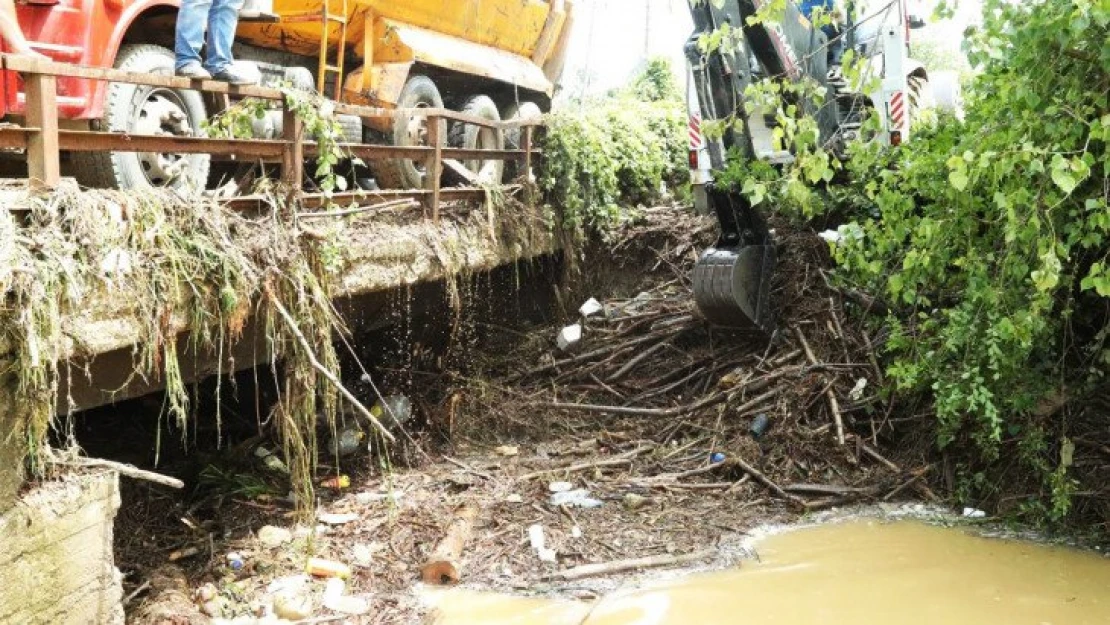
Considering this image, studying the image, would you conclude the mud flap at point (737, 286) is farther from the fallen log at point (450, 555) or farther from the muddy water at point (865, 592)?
the fallen log at point (450, 555)

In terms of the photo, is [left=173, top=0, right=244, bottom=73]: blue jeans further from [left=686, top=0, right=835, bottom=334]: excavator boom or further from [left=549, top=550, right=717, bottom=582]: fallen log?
[left=549, top=550, right=717, bottom=582]: fallen log

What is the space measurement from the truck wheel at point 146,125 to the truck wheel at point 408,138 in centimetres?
186

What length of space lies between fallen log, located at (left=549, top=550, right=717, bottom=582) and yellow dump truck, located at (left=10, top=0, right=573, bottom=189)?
320cm

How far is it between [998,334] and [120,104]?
17.3ft

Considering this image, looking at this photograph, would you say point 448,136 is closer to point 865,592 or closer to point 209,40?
point 209,40

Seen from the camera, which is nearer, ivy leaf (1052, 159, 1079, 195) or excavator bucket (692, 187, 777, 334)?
ivy leaf (1052, 159, 1079, 195)

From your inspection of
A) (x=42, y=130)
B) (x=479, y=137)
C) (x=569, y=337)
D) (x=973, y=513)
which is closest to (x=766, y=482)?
(x=973, y=513)

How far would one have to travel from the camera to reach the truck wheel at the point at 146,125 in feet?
17.0

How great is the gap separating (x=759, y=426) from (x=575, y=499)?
1706 millimetres

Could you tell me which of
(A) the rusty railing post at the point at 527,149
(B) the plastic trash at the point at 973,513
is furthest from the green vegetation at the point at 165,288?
(B) the plastic trash at the point at 973,513

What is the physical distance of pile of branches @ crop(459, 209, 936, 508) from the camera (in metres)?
7.12

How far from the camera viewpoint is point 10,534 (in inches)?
149

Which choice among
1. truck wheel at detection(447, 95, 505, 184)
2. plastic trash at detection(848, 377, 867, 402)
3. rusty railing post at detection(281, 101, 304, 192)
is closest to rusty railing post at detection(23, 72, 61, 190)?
rusty railing post at detection(281, 101, 304, 192)

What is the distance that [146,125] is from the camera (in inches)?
214
